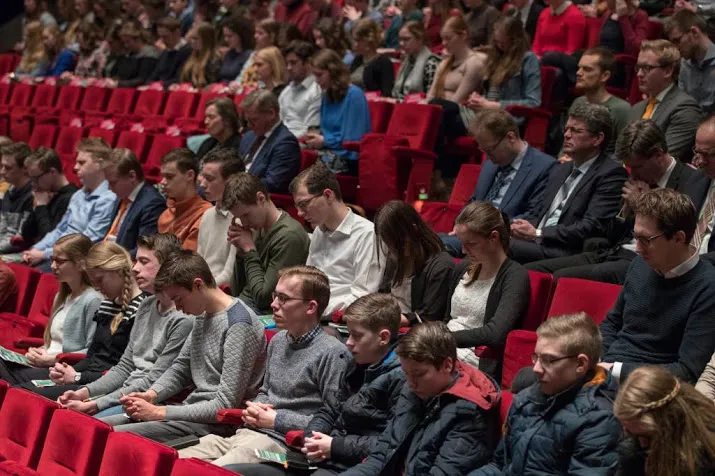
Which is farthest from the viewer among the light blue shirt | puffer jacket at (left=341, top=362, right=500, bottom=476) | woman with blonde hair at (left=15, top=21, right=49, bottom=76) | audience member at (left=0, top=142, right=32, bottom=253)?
woman with blonde hair at (left=15, top=21, right=49, bottom=76)

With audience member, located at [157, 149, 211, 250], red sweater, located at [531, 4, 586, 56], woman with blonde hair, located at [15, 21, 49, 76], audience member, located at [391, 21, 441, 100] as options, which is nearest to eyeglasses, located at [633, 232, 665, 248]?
audience member, located at [157, 149, 211, 250]

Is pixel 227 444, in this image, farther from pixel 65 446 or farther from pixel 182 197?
pixel 182 197

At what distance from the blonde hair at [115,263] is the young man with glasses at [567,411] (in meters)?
Result: 1.72

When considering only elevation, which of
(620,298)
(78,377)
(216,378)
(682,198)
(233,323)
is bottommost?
(78,377)

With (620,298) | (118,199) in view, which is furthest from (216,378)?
(118,199)

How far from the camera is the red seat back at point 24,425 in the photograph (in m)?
2.87

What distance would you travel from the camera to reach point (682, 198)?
246cm

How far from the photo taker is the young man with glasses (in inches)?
83.3

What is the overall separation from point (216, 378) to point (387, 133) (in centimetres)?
220

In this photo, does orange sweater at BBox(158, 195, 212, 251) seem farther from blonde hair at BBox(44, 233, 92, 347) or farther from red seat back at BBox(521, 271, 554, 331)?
red seat back at BBox(521, 271, 554, 331)

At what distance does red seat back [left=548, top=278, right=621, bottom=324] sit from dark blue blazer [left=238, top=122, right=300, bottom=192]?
1.86m

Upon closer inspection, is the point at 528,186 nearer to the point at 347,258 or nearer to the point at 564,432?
the point at 347,258

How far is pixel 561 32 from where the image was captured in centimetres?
551

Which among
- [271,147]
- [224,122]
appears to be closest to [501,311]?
[271,147]
